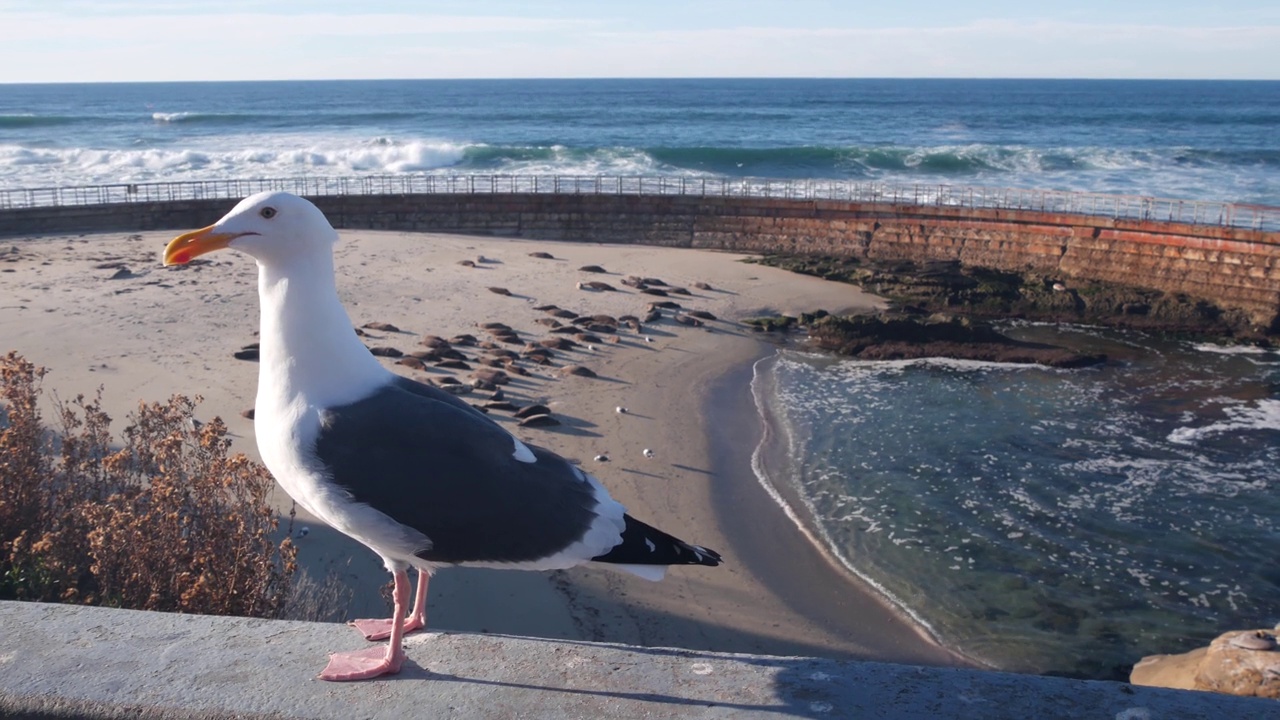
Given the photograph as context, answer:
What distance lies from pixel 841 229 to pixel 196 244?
25763 millimetres

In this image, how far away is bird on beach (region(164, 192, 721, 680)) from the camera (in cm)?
332

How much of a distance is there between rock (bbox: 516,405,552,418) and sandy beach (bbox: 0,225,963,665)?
213 mm

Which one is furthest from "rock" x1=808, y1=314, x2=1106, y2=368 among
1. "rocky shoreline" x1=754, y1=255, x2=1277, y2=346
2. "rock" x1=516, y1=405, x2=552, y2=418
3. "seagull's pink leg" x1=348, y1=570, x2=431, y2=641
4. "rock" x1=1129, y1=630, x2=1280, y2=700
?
"seagull's pink leg" x1=348, y1=570, x2=431, y2=641

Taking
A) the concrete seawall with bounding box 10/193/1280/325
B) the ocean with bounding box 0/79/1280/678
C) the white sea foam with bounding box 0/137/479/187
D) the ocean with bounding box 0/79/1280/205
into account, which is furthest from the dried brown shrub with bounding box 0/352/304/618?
the white sea foam with bounding box 0/137/479/187

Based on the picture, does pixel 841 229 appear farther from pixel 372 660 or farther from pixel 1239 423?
pixel 372 660

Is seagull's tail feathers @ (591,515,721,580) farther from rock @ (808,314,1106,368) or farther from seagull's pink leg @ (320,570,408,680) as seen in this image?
rock @ (808,314,1106,368)

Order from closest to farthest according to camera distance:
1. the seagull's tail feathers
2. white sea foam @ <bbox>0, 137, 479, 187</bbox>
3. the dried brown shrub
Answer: the seagull's tail feathers < the dried brown shrub < white sea foam @ <bbox>0, 137, 479, 187</bbox>

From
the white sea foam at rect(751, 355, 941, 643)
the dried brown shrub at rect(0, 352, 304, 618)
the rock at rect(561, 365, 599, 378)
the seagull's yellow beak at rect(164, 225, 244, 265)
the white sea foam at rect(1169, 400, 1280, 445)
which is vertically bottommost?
the white sea foam at rect(751, 355, 941, 643)

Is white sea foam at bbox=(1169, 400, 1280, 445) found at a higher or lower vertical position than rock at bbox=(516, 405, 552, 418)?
lower

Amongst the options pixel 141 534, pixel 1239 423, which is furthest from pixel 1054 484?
pixel 141 534

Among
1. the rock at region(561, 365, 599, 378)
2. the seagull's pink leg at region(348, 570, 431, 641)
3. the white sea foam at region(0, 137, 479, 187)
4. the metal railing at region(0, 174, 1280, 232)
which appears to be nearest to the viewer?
the seagull's pink leg at region(348, 570, 431, 641)

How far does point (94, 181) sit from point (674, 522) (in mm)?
38755

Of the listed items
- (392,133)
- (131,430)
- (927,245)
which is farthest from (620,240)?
(392,133)

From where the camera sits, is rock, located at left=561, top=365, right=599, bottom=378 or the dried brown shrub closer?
the dried brown shrub
